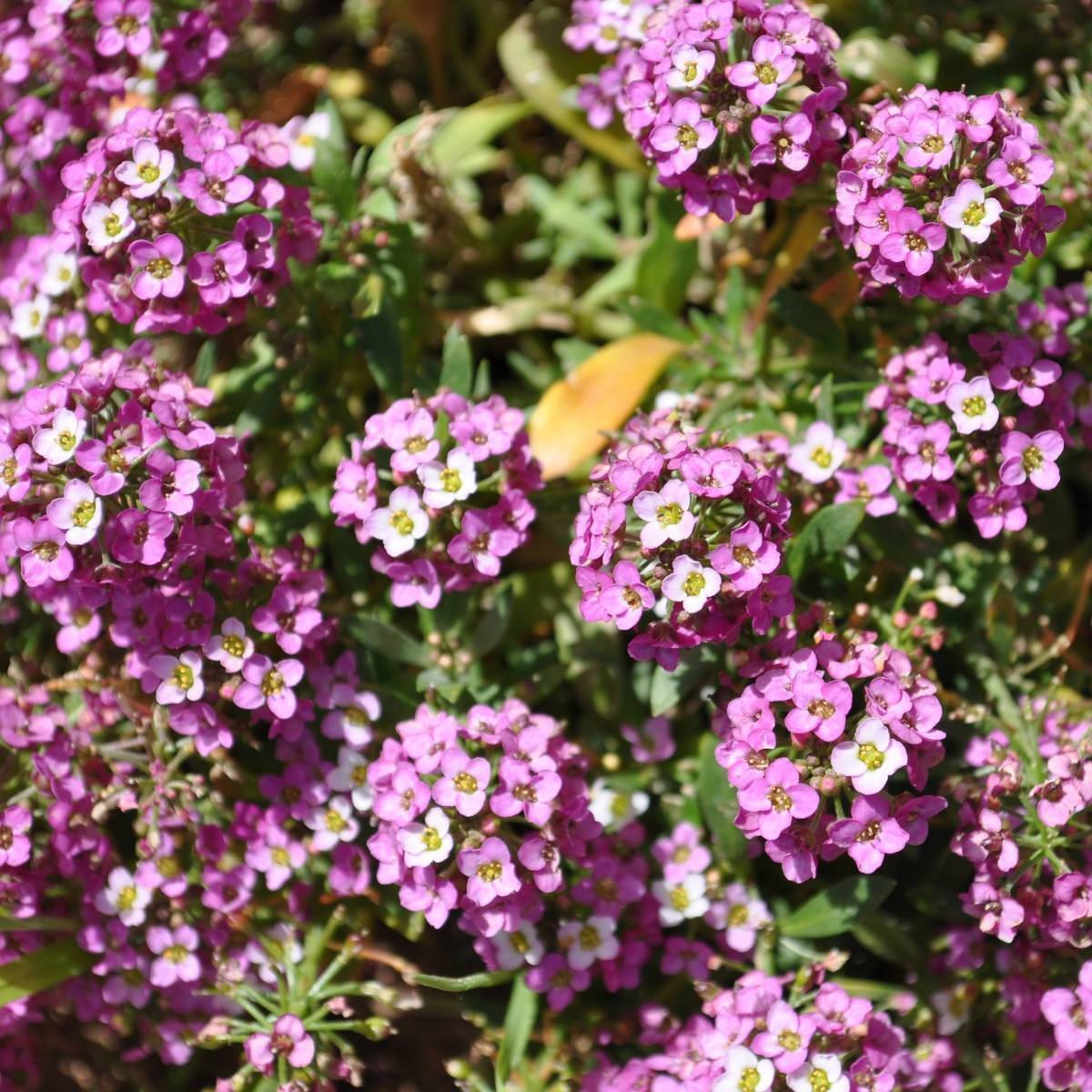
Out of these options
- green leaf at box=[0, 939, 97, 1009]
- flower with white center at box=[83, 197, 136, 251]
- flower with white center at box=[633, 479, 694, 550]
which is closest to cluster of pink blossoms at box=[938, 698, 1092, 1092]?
flower with white center at box=[633, 479, 694, 550]

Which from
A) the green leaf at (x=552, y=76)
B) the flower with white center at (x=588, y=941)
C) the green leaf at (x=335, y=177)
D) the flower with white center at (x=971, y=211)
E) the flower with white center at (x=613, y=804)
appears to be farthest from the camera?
the green leaf at (x=552, y=76)

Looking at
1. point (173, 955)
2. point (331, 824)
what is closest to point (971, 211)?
point (331, 824)

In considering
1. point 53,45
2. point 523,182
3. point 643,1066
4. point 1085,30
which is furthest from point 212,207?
point 1085,30

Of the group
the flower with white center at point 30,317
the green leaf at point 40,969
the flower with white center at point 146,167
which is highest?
the flower with white center at point 146,167

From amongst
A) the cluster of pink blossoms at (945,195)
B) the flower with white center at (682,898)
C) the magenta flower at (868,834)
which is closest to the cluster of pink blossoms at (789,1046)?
the flower with white center at (682,898)

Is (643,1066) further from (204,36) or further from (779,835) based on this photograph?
(204,36)

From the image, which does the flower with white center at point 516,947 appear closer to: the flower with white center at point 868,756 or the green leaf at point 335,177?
the flower with white center at point 868,756
